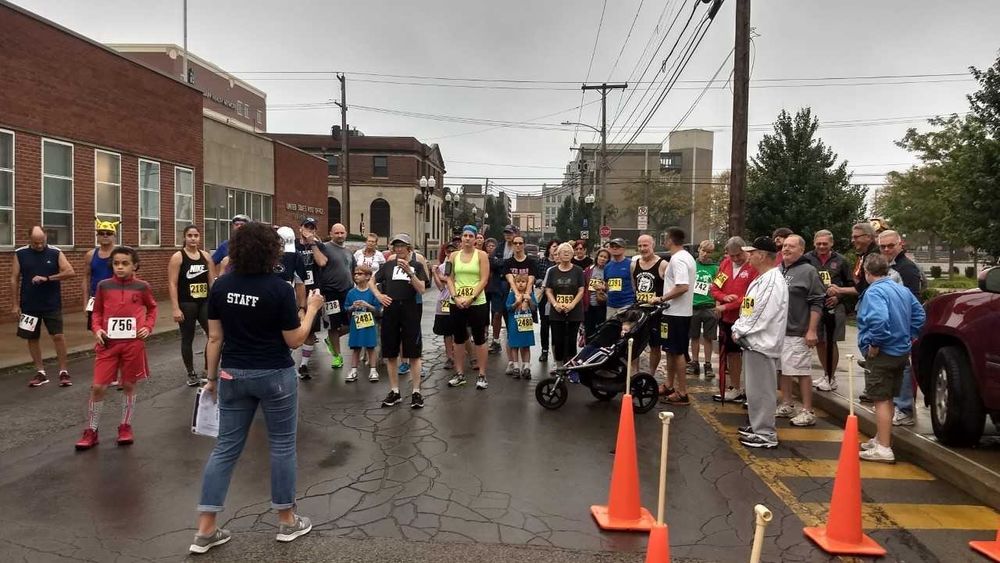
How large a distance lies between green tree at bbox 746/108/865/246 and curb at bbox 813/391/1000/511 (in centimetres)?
1392

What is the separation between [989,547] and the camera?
12.7ft

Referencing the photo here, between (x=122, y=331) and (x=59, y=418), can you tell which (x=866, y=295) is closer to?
(x=122, y=331)

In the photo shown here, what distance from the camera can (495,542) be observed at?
390cm

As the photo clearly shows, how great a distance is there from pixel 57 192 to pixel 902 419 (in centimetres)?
1673

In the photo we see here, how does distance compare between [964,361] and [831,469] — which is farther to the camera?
[964,361]

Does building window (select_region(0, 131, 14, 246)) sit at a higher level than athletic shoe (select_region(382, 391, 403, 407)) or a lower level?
higher

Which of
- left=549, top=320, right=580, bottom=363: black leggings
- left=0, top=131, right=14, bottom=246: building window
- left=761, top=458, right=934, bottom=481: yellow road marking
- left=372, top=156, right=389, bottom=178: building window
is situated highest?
left=372, top=156, right=389, bottom=178: building window

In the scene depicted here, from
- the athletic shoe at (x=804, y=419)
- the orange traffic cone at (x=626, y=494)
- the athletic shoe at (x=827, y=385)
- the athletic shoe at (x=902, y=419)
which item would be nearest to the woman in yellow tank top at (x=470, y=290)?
the athletic shoe at (x=804, y=419)

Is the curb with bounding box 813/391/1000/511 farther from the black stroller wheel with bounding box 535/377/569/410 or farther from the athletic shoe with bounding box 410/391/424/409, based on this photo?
the athletic shoe with bounding box 410/391/424/409

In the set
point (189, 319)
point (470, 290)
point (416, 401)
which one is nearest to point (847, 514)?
point (416, 401)

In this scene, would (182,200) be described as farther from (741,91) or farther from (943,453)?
(943,453)

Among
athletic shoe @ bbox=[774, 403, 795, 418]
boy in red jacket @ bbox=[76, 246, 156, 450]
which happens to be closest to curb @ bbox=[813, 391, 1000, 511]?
athletic shoe @ bbox=[774, 403, 795, 418]

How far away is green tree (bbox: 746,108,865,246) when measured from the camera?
19.2 meters

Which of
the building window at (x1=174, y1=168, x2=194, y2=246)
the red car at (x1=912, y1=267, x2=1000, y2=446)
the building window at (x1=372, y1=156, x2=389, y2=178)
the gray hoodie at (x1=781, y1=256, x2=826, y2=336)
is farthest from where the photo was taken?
the building window at (x1=372, y1=156, x2=389, y2=178)
